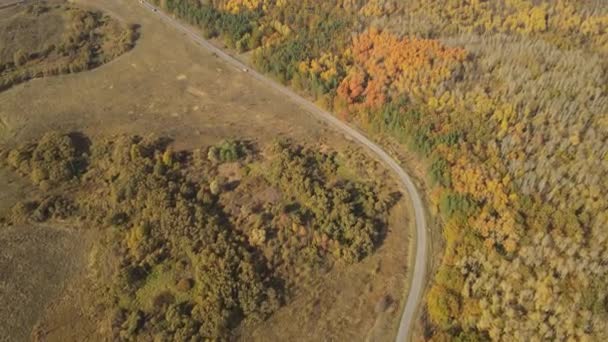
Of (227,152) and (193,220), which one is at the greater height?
(227,152)

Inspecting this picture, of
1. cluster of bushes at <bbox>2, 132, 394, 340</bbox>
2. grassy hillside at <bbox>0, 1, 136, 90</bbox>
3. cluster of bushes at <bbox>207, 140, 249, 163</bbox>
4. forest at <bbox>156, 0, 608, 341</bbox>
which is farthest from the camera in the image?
grassy hillside at <bbox>0, 1, 136, 90</bbox>

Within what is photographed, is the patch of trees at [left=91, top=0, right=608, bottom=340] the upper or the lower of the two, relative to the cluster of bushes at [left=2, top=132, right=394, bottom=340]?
upper

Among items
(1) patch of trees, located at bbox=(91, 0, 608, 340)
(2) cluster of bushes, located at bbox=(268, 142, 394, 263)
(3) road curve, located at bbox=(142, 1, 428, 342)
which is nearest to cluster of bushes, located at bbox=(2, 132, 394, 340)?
(2) cluster of bushes, located at bbox=(268, 142, 394, 263)

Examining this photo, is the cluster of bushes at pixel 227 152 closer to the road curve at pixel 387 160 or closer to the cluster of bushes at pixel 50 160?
the road curve at pixel 387 160

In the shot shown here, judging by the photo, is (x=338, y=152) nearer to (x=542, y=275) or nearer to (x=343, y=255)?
(x=343, y=255)

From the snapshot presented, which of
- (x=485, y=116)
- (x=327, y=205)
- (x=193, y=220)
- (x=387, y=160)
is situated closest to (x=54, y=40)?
(x=193, y=220)

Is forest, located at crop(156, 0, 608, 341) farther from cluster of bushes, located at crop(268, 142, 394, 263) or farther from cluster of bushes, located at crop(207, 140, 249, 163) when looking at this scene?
cluster of bushes, located at crop(207, 140, 249, 163)

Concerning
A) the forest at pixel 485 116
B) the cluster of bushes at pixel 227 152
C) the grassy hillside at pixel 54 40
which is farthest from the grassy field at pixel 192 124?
the forest at pixel 485 116

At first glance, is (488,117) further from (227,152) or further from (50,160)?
(50,160)
